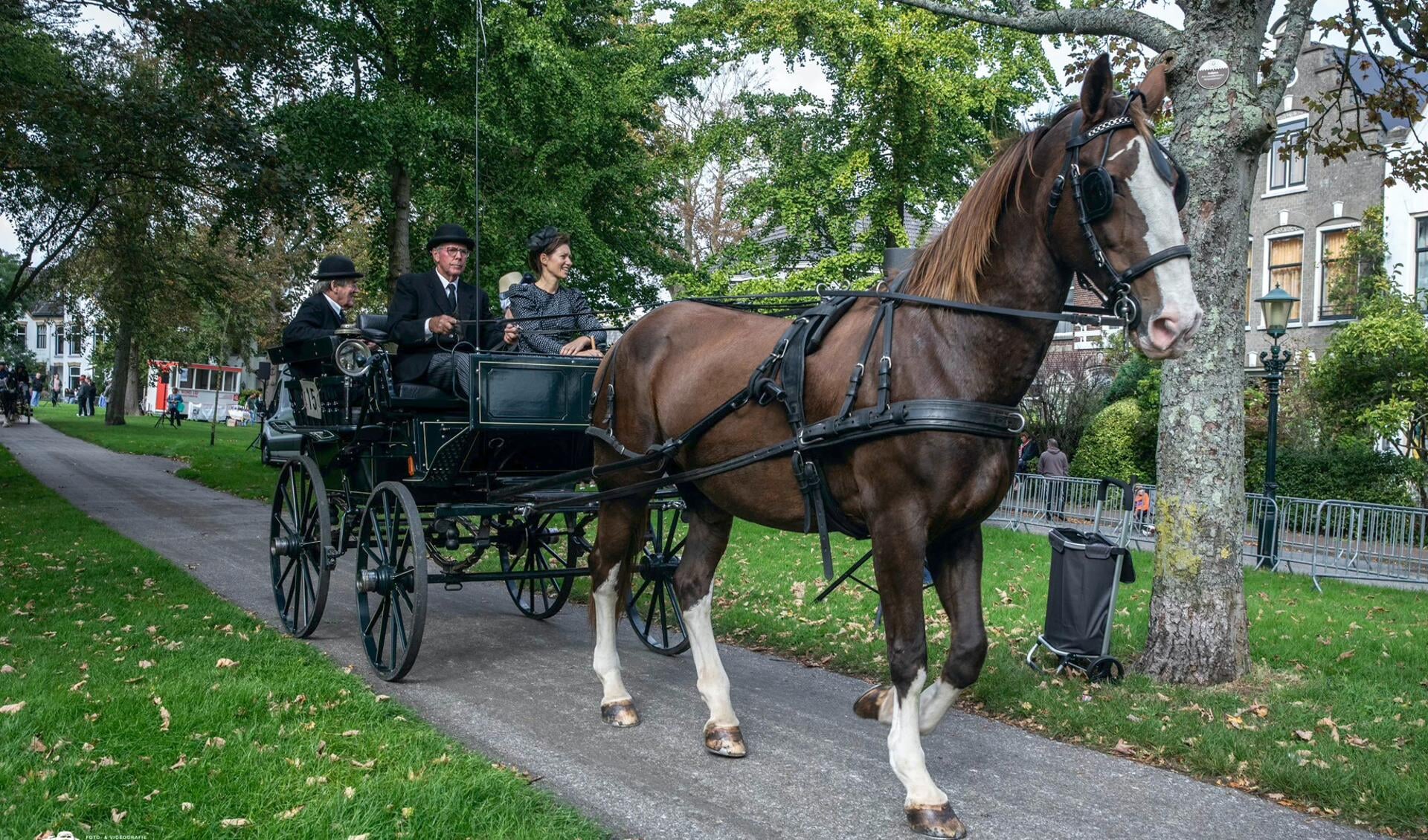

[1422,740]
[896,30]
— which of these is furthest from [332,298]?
[896,30]

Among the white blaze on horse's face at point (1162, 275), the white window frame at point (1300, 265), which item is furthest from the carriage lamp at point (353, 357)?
the white window frame at point (1300, 265)

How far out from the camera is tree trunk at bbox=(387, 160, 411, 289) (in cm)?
1669

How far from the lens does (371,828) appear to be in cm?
373

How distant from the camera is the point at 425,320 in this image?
6590mm

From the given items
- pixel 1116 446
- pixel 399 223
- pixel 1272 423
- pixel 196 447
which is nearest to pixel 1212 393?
pixel 1272 423

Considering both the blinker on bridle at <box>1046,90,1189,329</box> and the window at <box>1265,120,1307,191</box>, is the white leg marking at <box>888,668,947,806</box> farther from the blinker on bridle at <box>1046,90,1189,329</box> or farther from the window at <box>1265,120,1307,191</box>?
the window at <box>1265,120,1307,191</box>

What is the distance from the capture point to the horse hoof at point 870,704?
5.10 metres

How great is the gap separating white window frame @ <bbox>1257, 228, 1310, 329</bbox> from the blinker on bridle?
79.3 ft

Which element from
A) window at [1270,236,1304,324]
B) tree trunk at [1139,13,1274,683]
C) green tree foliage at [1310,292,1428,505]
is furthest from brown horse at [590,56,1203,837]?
window at [1270,236,1304,324]

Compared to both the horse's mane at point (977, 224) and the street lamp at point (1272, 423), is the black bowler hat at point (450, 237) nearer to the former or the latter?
the horse's mane at point (977, 224)

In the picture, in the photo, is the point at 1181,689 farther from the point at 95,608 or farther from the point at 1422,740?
the point at 95,608

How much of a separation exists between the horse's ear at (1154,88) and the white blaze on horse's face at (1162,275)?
0.96ft

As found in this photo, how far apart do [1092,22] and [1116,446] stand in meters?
17.3

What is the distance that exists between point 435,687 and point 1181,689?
4.25 meters
